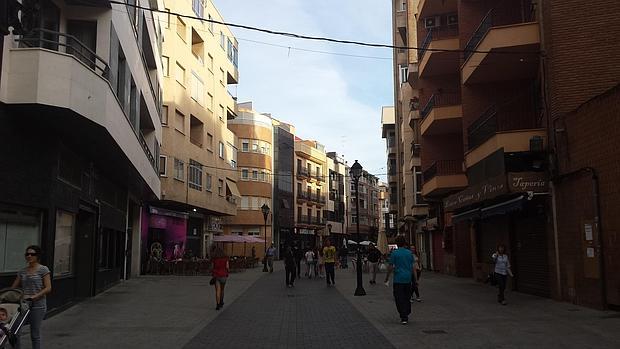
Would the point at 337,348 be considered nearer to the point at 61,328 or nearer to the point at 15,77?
the point at 61,328

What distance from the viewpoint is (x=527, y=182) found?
50.5ft

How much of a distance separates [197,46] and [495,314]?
30.4 metres

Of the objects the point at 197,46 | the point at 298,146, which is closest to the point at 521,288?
the point at 197,46

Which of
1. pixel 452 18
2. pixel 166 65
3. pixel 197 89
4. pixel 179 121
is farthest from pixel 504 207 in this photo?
pixel 197 89

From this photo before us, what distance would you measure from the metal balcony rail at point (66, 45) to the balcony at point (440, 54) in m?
14.3

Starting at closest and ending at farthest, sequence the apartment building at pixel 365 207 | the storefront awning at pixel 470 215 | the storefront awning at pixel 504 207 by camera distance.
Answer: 1. the storefront awning at pixel 504 207
2. the storefront awning at pixel 470 215
3. the apartment building at pixel 365 207

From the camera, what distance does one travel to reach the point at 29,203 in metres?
11.7

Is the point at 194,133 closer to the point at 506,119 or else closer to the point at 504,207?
the point at 506,119

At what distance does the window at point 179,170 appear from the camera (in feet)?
107

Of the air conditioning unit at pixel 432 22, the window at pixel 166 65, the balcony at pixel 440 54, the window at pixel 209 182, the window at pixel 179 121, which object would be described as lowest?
the window at pixel 209 182

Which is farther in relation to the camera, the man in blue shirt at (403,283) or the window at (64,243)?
the window at (64,243)

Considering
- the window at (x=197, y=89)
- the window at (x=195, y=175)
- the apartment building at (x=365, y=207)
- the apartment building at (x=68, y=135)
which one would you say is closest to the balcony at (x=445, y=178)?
the apartment building at (x=68, y=135)

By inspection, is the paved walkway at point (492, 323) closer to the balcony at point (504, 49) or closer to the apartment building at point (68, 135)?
the balcony at point (504, 49)

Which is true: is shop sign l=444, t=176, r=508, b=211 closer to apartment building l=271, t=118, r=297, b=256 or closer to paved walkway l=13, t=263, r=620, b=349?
paved walkway l=13, t=263, r=620, b=349
